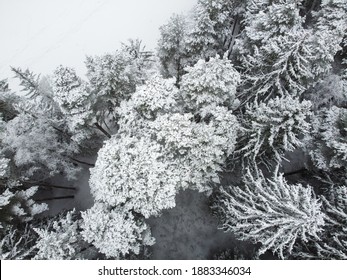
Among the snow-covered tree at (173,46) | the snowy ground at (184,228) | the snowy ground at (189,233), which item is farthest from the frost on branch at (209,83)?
the snowy ground at (184,228)

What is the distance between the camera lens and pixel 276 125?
14.0 m

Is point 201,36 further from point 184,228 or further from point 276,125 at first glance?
point 184,228

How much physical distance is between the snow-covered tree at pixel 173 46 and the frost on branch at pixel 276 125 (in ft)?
30.0

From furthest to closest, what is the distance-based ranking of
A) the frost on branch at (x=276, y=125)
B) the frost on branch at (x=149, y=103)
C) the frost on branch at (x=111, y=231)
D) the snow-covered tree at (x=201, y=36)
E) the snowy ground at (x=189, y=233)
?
the snowy ground at (x=189, y=233) < the snow-covered tree at (x=201, y=36) < the frost on branch at (x=149, y=103) < the frost on branch at (x=276, y=125) < the frost on branch at (x=111, y=231)

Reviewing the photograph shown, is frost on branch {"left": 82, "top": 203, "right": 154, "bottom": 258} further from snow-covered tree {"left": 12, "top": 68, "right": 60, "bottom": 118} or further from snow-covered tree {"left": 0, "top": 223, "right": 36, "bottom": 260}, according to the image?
snow-covered tree {"left": 12, "top": 68, "right": 60, "bottom": 118}

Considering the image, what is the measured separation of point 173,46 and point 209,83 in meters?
8.86

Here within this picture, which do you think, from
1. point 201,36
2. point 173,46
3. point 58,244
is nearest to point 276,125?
point 201,36

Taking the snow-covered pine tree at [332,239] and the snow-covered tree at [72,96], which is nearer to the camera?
the snow-covered pine tree at [332,239]

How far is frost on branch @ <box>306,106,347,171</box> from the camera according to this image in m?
14.8

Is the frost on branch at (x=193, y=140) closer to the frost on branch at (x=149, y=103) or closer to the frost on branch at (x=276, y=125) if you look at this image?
the frost on branch at (x=149, y=103)

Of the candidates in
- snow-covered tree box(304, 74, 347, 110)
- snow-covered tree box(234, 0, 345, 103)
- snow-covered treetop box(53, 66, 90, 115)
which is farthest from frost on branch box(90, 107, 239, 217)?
snow-covered tree box(304, 74, 347, 110)

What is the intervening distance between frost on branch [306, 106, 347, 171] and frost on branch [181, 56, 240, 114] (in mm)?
5904

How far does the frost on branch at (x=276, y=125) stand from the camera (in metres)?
13.5
